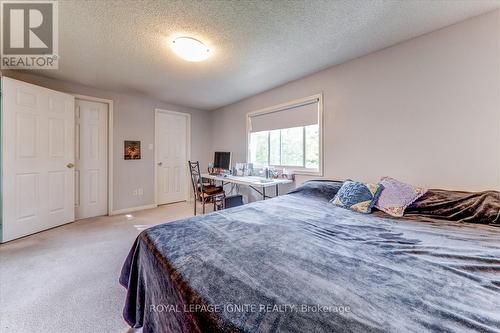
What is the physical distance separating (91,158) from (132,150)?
2.20 feet

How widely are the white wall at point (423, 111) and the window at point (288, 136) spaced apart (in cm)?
24

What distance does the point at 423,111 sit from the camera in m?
1.94

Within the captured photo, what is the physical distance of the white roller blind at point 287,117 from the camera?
292 centimetres

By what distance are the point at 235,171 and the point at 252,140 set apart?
0.74 metres

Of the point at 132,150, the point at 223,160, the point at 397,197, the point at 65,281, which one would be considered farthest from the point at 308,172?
the point at 132,150

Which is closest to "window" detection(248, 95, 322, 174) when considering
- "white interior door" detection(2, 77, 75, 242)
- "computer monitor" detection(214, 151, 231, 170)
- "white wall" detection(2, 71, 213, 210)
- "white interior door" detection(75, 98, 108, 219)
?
"computer monitor" detection(214, 151, 231, 170)

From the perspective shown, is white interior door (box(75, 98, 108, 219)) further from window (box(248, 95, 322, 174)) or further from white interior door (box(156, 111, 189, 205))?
window (box(248, 95, 322, 174))

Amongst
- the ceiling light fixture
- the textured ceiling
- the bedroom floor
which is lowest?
the bedroom floor

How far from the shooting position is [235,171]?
409cm

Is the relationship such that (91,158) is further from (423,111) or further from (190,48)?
(423,111)

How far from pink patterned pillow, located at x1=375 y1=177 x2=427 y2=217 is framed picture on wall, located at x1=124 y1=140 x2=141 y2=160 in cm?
419

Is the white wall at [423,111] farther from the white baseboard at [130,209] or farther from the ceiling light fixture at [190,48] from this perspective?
the white baseboard at [130,209]

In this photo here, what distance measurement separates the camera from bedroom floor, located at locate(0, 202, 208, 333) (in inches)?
53.2

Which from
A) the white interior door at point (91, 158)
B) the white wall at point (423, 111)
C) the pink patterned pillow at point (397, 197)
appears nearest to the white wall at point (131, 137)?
the white interior door at point (91, 158)
